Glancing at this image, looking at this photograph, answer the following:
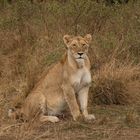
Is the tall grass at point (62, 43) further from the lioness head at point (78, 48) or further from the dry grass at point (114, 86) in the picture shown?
the lioness head at point (78, 48)

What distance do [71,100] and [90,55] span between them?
3022 millimetres

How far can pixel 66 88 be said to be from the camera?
8.46 metres

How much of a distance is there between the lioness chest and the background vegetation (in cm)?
56

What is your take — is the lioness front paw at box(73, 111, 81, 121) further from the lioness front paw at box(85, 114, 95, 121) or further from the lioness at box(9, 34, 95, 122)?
the lioness front paw at box(85, 114, 95, 121)

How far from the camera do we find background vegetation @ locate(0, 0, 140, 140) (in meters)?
8.02

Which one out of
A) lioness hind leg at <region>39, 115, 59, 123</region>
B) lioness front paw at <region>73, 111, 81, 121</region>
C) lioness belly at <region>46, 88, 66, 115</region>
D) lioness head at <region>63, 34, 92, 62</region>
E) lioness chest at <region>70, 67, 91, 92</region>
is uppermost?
lioness head at <region>63, 34, 92, 62</region>

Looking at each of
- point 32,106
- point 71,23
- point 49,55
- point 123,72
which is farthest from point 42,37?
point 32,106

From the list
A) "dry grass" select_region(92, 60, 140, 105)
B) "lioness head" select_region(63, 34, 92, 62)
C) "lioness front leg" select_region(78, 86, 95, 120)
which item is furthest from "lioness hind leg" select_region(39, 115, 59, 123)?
"dry grass" select_region(92, 60, 140, 105)

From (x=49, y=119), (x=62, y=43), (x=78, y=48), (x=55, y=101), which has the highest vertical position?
(x=78, y=48)

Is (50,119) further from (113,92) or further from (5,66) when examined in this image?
(5,66)

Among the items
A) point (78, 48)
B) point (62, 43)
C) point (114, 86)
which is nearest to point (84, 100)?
point (78, 48)

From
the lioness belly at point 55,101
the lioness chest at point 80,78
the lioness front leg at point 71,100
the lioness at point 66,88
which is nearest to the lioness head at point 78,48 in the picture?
the lioness at point 66,88

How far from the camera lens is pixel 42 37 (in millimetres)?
12781

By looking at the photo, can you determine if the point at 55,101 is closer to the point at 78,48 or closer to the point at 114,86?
the point at 78,48
